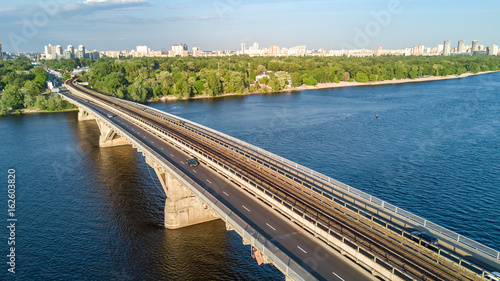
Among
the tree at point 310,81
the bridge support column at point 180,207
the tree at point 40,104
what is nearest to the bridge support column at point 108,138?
the bridge support column at point 180,207

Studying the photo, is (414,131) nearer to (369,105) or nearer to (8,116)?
(369,105)

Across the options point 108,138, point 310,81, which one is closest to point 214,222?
point 108,138

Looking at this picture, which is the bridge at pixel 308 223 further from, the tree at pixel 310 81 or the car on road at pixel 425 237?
the tree at pixel 310 81

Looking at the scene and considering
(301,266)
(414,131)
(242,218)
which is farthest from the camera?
(414,131)

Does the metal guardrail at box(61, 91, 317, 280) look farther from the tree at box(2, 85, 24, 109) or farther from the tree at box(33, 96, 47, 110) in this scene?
the tree at box(2, 85, 24, 109)

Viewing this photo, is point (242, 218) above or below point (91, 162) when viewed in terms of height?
above

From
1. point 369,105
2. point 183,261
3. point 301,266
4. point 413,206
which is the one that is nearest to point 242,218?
point 301,266
